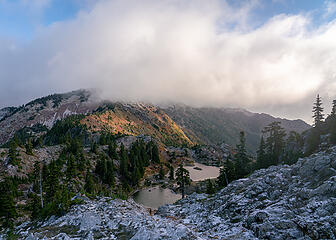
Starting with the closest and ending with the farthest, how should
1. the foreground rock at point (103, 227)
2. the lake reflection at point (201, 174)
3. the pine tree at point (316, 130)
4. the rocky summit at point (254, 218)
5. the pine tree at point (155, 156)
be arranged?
the rocky summit at point (254, 218) < the foreground rock at point (103, 227) < the pine tree at point (316, 130) < the lake reflection at point (201, 174) < the pine tree at point (155, 156)

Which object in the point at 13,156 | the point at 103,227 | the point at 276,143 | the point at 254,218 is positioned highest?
the point at 276,143

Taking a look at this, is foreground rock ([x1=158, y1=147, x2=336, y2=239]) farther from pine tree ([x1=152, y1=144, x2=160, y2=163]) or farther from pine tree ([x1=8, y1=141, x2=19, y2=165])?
pine tree ([x1=152, y1=144, x2=160, y2=163])

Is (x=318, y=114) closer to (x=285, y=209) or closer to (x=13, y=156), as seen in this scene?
(x=285, y=209)

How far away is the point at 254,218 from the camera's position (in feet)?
70.8

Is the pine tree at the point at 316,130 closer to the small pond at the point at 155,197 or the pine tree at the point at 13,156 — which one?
the small pond at the point at 155,197

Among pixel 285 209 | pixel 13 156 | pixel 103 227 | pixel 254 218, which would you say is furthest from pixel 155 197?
pixel 285 209

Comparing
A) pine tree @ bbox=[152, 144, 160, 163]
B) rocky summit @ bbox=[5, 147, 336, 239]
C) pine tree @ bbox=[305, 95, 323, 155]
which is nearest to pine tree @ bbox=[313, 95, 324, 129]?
pine tree @ bbox=[305, 95, 323, 155]

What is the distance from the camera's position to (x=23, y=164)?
74.6m

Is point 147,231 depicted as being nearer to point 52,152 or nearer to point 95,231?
point 95,231

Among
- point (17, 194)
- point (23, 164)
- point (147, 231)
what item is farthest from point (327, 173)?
point (23, 164)

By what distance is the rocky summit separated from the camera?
1806cm

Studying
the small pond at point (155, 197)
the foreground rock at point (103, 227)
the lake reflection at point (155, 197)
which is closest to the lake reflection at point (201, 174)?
the small pond at point (155, 197)

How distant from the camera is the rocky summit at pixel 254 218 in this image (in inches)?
711

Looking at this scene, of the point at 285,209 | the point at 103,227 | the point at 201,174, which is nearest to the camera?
the point at 285,209
